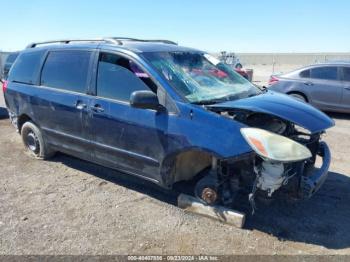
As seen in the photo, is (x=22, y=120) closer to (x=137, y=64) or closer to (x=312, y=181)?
(x=137, y=64)

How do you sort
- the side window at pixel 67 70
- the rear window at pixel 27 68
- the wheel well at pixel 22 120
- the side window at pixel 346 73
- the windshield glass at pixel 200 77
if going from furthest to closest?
the side window at pixel 346 73 → the wheel well at pixel 22 120 → the rear window at pixel 27 68 → the side window at pixel 67 70 → the windshield glass at pixel 200 77

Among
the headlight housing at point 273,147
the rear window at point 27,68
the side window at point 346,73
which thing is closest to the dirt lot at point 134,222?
the headlight housing at point 273,147

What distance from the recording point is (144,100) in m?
3.95

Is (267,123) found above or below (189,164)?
above

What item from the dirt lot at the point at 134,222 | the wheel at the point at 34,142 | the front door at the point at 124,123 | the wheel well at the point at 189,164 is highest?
the front door at the point at 124,123

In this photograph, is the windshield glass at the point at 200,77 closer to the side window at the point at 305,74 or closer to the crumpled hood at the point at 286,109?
the crumpled hood at the point at 286,109

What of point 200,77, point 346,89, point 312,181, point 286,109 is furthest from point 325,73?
point 312,181

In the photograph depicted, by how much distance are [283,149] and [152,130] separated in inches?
56.7

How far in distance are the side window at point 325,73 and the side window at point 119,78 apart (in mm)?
7625

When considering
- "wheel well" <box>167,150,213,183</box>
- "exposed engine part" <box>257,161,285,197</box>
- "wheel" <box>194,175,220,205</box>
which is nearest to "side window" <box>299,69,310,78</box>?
"wheel well" <box>167,150,213,183</box>

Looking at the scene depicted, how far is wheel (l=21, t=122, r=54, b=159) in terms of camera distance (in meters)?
5.86

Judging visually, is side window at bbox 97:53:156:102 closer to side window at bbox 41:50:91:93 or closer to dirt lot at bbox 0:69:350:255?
side window at bbox 41:50:91:93

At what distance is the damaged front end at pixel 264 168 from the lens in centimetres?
349

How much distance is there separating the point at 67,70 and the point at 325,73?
783cm
